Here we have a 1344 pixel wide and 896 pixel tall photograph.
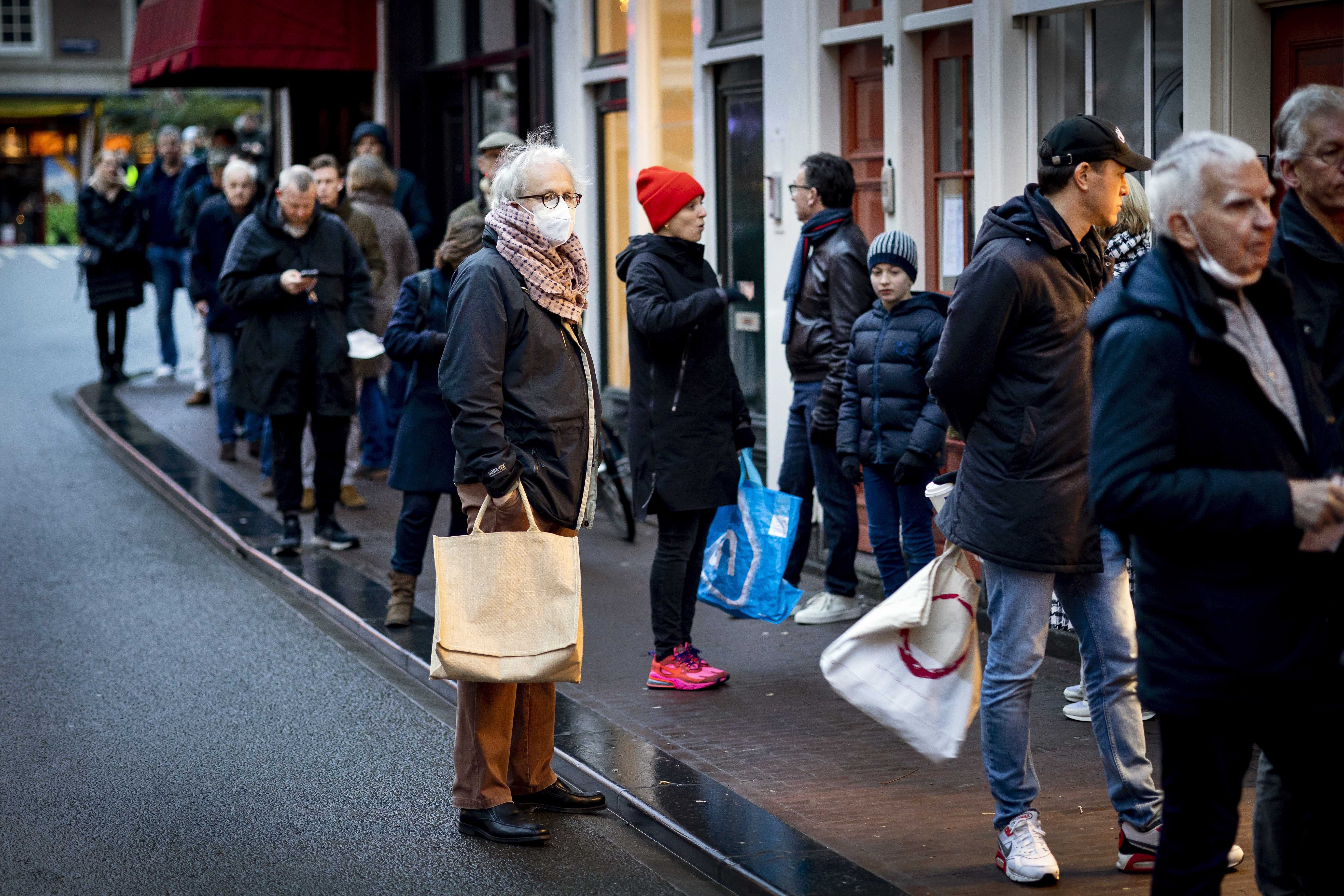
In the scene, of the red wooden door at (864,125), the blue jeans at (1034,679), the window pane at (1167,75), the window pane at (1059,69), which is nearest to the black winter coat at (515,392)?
the blue jeans at (1034,679)

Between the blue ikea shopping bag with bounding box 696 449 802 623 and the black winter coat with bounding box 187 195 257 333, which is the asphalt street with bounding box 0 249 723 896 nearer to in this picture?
the blue ikea shopping bag with bounding box 696 449 802 623

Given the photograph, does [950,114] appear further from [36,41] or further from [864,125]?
[36,41]

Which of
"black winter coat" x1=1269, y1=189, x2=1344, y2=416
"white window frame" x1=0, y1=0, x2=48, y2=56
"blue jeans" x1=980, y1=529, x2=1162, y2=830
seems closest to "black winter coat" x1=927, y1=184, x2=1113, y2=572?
"blue jeans" x1=980, y1=529, x2=1162, y2=830

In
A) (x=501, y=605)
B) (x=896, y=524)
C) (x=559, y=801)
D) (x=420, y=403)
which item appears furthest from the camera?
(x=420, y=403)

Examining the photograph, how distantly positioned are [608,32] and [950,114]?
3880 millimetres

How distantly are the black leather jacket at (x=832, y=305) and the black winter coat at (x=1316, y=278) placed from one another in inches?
126

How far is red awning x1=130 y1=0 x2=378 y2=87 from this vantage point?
15461 mm

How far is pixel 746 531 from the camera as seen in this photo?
6930 mm

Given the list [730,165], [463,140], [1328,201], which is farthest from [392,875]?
[463,140]

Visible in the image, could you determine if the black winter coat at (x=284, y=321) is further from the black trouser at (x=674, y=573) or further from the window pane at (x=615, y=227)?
the black trouser at (x=674, y=573)

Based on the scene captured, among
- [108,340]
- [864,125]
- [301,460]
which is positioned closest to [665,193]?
[864,125]

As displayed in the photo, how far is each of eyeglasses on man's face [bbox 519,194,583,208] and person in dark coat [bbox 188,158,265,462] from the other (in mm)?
6951

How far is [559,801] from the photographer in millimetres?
5266

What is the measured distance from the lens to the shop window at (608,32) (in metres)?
11.3
